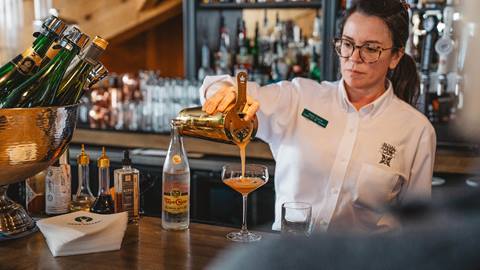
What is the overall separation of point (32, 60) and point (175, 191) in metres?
0.45

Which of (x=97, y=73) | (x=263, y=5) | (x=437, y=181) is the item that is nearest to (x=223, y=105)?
(x=97, y=73)

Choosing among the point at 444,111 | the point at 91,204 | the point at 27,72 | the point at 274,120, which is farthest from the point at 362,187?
the point at 444,111

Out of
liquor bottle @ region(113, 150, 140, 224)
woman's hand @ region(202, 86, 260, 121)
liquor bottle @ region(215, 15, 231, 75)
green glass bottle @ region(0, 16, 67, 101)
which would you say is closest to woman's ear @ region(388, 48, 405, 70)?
woman's hand @ region(202, 86, 260, 121)

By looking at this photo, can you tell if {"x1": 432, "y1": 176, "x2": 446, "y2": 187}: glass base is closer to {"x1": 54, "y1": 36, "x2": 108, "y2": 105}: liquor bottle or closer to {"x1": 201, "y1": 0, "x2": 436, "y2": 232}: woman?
{"x1": 201, "y1": 0, "x2": 436, "y2": 232}: woman

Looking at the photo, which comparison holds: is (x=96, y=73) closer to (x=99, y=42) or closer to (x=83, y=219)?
(x=99, y=42)

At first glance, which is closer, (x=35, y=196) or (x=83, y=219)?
(x=83, y=219)

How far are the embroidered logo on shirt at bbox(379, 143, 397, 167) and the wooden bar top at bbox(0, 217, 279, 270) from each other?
61 cm

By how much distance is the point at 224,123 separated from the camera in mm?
1537

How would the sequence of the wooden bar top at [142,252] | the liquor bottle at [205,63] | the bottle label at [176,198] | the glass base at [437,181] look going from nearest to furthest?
the wooden bar top at [142,252] → the bottle label at [176,198] → the glass base at [437,181] → the liquor bottle at [205,63]

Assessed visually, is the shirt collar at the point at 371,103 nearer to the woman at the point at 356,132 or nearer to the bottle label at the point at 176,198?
the woman at the point at 356,132

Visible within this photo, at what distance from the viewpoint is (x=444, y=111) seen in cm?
304

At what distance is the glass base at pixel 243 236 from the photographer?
1438 mm

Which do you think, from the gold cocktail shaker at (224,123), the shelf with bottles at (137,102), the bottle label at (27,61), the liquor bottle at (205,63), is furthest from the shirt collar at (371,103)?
the liquor bottle at (205,63)

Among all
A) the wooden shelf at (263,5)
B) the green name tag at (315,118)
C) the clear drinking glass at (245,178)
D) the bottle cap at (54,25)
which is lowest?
the clear drinking glass at (245,178)
